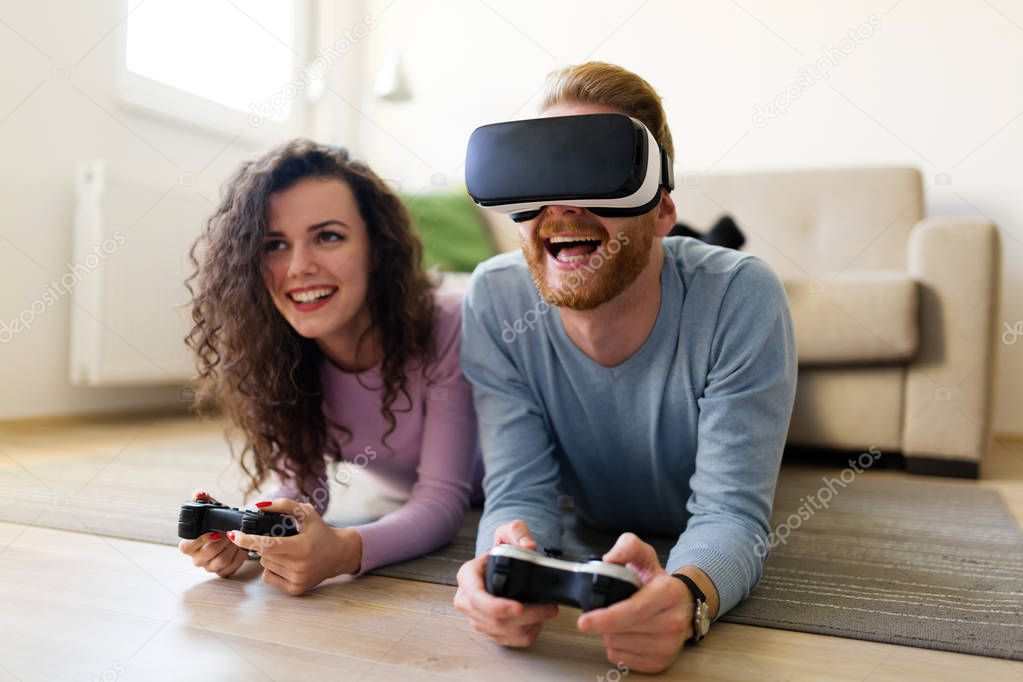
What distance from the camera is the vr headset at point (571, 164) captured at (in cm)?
84

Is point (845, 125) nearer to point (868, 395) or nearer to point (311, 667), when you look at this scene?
point (868, 395)

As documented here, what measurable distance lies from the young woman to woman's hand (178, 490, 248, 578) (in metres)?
0.16

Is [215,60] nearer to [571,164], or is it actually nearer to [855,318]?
[855,318]

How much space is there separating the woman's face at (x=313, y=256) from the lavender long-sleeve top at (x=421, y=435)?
132 millimetres

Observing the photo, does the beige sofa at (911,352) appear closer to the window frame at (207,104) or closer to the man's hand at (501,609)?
the man's hand at (501,609)

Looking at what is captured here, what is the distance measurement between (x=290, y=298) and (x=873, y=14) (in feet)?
7.58

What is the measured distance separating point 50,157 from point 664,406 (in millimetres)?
2076

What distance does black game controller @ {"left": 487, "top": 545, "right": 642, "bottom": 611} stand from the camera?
692 millimetres

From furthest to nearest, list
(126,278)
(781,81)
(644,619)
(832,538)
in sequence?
1. (781,81)
2. (126,278)
3. (832,538)
4. (644,619)

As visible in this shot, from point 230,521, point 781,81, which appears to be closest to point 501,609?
point 230,521

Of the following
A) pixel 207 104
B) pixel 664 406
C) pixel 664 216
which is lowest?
pixel 664 406

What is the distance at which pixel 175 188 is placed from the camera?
8.68ft

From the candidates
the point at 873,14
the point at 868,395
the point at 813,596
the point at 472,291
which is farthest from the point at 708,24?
the point at 813,596

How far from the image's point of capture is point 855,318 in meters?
1.83
